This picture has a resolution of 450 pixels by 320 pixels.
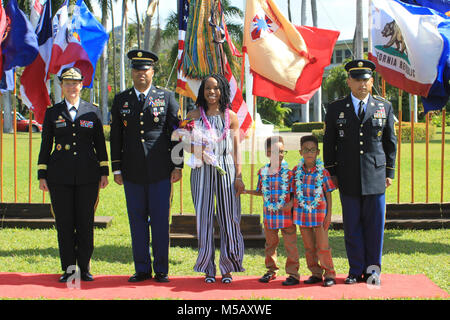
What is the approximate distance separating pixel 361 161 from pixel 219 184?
127 cm

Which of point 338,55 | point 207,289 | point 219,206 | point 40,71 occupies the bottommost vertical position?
point 207,289

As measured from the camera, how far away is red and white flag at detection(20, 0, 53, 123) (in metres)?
7.00

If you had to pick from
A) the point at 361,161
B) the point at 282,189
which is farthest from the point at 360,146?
the point at 282,189

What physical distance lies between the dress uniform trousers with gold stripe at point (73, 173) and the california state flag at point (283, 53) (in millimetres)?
2209

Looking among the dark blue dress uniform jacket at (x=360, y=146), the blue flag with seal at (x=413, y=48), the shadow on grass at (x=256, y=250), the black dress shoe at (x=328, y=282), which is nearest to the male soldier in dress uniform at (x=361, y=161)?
the dark blue dress uniform jacket at (x=360, y=146)

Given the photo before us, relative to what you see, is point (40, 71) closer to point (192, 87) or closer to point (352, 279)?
point (192, 87)

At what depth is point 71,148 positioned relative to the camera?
15.8ft

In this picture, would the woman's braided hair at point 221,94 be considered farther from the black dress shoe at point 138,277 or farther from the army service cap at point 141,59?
the black dress shoe at point 138,277

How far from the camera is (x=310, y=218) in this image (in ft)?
15.2

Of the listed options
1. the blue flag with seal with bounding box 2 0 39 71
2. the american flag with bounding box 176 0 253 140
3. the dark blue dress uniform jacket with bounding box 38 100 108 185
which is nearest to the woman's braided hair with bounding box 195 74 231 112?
the dark blue dress uniform jacket with bounding box 38 100 108 185

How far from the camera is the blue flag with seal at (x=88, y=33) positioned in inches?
271
